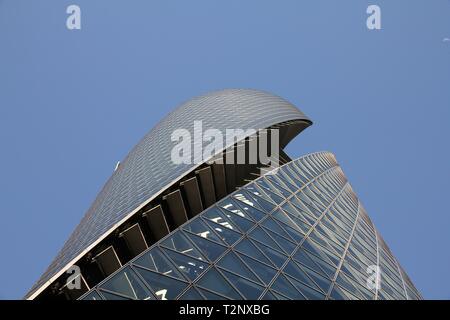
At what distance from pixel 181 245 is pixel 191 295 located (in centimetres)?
305

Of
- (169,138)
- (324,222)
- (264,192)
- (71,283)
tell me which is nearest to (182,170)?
(264,192)

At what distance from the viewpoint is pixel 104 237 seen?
2289 cm

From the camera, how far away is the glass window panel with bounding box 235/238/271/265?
18875mm

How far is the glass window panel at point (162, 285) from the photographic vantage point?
14.9 meters

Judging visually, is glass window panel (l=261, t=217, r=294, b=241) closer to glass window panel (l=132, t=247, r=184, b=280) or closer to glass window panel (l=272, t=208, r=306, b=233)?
glass window panel (l=272, t=208, r=306, b=233)

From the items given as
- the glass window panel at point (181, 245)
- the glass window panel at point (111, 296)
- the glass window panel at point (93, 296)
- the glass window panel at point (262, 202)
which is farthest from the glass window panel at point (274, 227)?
the glass window panel at point (93, 296)

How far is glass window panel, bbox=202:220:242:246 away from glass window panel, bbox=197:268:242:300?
2.66 m

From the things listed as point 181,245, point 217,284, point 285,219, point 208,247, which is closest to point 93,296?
point 181,245

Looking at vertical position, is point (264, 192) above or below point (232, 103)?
below

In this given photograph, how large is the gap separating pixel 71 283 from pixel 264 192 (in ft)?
39.4

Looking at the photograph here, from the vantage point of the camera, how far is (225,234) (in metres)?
19.5

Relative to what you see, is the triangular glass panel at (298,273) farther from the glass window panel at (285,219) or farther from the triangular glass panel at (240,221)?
the glass window panel at (285,219)
